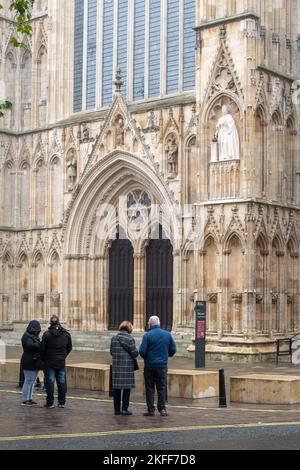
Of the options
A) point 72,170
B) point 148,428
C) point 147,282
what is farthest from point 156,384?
point 72,170

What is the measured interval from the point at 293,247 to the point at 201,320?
6.59 m

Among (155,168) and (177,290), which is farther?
Answer: (155,168)

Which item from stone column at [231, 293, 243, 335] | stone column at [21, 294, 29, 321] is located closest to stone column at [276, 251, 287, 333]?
stone column at [231, 293, 243, 335]

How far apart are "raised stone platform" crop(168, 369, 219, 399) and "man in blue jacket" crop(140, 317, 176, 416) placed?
2.73 metres

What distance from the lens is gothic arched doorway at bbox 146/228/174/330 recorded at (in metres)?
32.6

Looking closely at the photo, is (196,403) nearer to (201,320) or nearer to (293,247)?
(201,320)

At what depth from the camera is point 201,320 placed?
24766mm

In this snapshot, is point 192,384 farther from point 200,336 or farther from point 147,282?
point 147,282

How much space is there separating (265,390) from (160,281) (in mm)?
→ 16028

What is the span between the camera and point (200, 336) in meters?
24.4

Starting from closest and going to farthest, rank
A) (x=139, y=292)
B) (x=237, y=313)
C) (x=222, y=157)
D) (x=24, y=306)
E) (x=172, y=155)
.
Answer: (x=237, y=313) → (x=222, y=157) → (x=172, y=155) → (x=139, y=292) → (x=24, y=306)

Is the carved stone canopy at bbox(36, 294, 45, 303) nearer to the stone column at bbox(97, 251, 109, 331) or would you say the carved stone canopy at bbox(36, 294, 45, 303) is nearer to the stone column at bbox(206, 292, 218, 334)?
the stone column at bbox(97, 251, 109, 331)

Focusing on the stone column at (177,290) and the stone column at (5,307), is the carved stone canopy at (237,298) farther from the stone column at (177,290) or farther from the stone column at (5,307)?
the stone column at (5,307)
